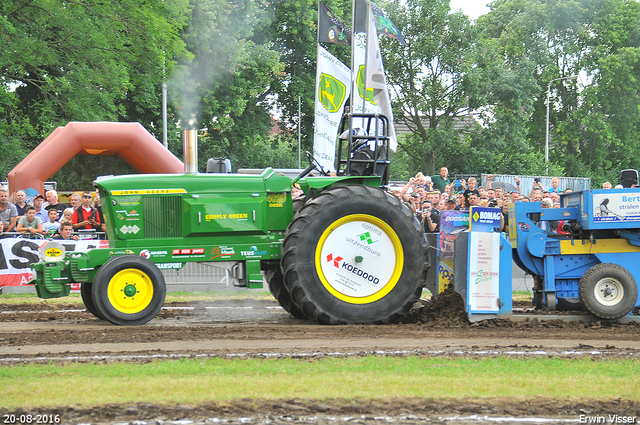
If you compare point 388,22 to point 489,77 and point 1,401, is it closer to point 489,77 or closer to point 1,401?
point 1,401

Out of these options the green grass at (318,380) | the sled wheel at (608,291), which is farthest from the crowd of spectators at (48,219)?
the sled wheel at (608,291)

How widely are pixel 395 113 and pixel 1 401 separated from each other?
1305 inches

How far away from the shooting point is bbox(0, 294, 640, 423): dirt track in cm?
469

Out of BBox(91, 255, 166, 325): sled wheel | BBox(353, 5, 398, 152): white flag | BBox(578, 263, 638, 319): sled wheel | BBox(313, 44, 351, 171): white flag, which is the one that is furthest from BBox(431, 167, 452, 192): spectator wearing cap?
BBox(91, 255, 166, 325): sled wheel

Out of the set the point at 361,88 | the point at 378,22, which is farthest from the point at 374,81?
the point at 378,22

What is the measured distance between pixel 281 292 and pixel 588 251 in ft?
12.8

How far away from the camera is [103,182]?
8641 mm

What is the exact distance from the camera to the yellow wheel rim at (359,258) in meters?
8.36

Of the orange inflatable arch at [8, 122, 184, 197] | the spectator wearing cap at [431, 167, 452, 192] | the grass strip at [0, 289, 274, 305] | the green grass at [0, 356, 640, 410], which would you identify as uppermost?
the orange inflatable arch at [8, 122, 184, 197]

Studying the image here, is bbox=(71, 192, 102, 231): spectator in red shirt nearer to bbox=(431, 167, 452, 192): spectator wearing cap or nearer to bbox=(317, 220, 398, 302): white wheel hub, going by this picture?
bbox=(317, 220, 398, 302): white wheel hub

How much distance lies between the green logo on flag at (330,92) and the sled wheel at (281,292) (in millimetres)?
7756

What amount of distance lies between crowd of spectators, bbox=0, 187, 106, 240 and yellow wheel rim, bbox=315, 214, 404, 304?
18.9 ft

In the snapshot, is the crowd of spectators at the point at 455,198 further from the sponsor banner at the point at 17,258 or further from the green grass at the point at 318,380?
the sponsor banner at the point at 17,258

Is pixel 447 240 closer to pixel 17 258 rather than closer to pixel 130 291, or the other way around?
pixel 130 291
